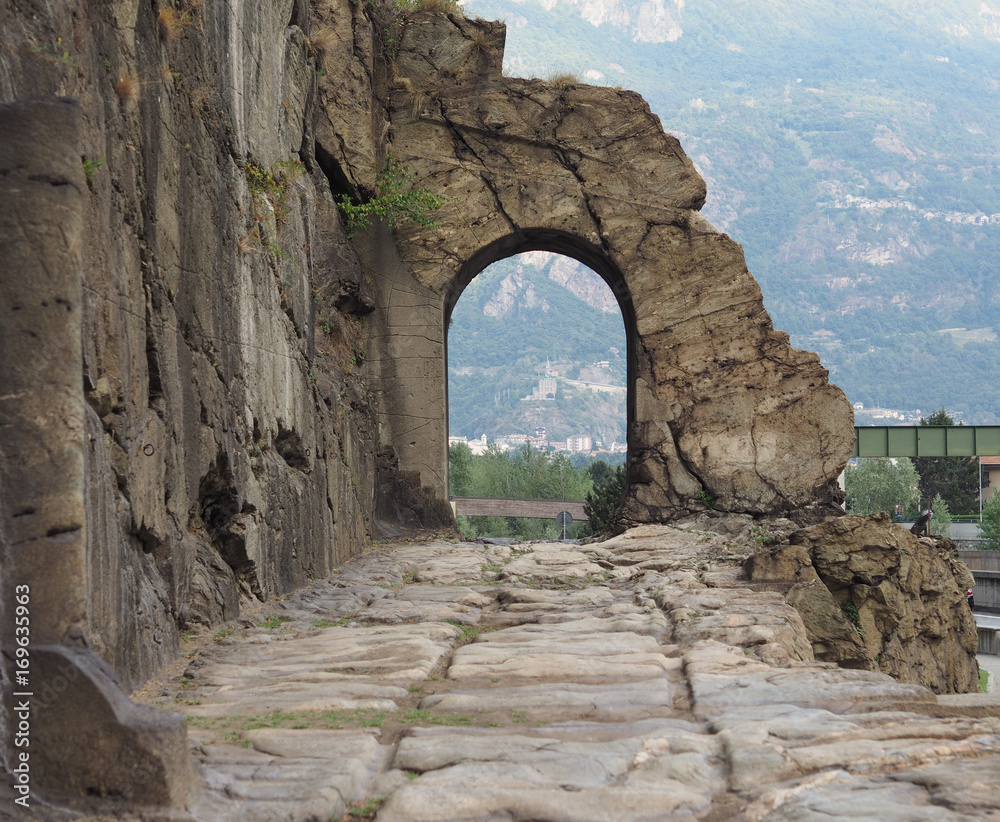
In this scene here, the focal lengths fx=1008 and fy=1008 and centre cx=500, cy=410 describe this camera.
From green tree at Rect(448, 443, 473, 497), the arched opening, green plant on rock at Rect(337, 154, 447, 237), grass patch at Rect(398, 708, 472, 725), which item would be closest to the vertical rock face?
grass patch at Rect(398, 708, 472, 725)

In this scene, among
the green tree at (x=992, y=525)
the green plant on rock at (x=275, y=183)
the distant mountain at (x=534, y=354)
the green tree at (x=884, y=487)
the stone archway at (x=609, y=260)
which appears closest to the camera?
the green plant on rock at (x=275, y=183)

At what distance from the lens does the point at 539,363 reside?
155125mm

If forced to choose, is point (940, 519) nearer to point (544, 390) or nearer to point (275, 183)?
point (275, 183)

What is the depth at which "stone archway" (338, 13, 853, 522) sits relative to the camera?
15.4m

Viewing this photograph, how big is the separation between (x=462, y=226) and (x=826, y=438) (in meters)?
6.48

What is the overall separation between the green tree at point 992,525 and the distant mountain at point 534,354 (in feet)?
323

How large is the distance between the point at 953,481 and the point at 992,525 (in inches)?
716

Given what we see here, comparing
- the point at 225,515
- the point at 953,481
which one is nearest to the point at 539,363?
the point at 953,481

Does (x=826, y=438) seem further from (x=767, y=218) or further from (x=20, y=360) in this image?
(x=767, y=218)

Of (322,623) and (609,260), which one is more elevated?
(609,260)

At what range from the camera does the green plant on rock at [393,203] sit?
15016 mm

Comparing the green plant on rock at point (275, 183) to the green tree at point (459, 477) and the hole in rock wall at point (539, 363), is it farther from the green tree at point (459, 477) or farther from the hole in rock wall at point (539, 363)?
the hole in rock wall at point (539, 363)

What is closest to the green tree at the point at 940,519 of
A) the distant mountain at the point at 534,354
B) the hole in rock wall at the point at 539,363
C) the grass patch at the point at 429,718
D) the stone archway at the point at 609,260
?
the stone archway at the point at 609,260

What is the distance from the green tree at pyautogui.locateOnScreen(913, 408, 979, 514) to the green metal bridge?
114 ft
